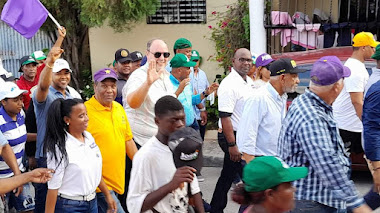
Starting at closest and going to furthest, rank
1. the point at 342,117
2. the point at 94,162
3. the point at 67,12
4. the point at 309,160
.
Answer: the point at 309,160, the point at 94,162, the point at 342,117, the point at 67,12

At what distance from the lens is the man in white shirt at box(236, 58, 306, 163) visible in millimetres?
5215

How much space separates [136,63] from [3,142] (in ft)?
10.5

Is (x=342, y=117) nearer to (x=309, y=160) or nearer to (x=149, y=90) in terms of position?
(x=149, y=90)

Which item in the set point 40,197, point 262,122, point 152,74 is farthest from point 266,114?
point 40,197

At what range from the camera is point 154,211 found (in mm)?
3723

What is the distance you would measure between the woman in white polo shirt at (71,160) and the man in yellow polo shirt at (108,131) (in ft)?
1.31

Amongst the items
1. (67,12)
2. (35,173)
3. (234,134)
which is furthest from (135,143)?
(67,12)

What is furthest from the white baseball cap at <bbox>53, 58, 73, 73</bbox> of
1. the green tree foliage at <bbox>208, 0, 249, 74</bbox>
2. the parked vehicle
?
the green tree foliage at <bbox>208, 0, 249, 74</bbox>

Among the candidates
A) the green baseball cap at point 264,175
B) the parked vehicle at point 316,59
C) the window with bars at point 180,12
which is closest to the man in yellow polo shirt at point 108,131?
the green baseball cap at point 264,175

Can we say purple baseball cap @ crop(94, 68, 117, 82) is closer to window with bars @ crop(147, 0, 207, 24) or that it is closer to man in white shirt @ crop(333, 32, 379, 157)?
man in white shirt @ crop(333, 32, 379, 157)

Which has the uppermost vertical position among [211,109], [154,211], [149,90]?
[149,90]

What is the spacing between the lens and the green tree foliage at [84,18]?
1087 cm

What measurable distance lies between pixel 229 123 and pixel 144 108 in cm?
94

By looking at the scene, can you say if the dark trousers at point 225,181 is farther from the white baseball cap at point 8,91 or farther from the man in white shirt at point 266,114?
the white baseball cap at point 8,91
